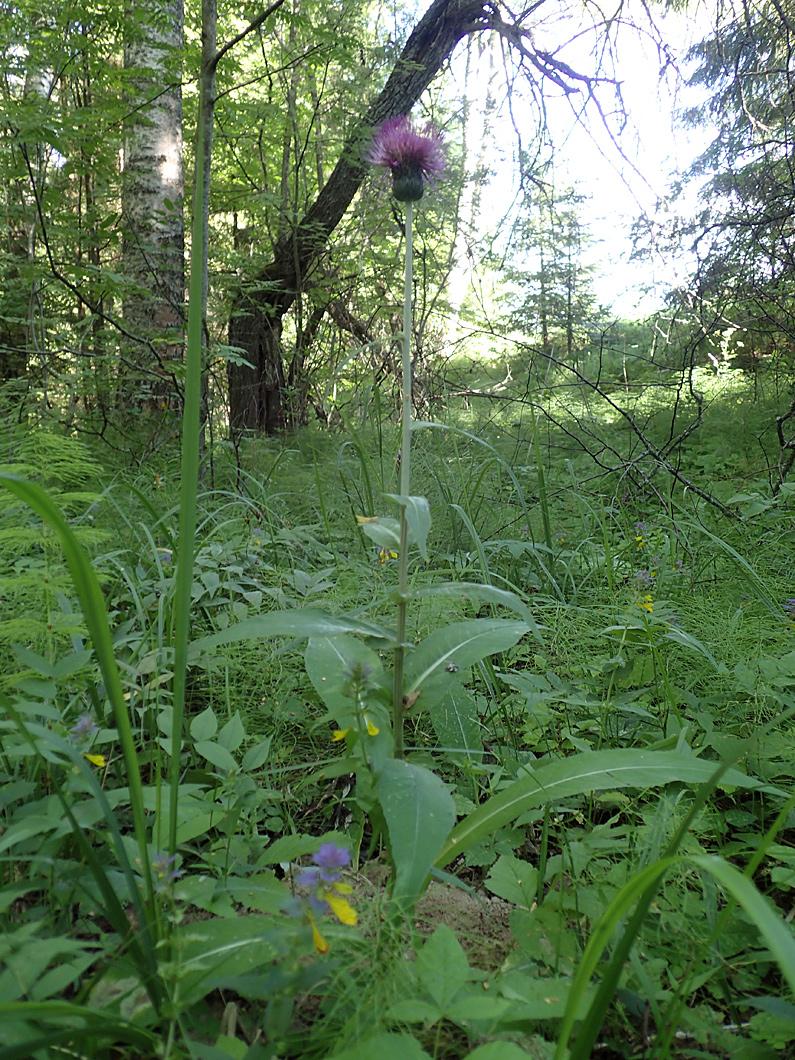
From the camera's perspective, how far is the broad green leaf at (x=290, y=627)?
806 millimetres

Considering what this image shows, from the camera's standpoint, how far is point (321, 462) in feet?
13.0

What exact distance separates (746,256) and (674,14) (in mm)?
1690

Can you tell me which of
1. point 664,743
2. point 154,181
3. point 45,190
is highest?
point 154,181

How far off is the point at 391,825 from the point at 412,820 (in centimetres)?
3

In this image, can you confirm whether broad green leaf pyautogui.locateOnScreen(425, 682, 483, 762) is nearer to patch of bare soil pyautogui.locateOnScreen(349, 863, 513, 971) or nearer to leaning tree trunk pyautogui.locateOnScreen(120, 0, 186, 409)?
patch of bare soil pyautogui.locateOnScreen(349, 863, 513, 971)

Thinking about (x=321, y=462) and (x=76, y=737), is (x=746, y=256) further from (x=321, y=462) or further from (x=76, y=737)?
Answer: (x=76, y=737)

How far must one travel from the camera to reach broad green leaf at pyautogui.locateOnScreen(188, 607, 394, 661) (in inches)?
31.7

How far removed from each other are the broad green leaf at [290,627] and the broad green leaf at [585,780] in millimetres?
309

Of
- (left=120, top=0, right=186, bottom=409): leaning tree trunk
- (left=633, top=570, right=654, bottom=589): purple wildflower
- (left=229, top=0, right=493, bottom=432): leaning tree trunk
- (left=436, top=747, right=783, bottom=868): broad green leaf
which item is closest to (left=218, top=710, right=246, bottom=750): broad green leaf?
(left=436, top=747, right=783, bottom=868): broad green leaf

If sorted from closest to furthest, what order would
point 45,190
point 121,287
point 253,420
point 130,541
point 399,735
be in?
point 399,735 < point 130,541 < point 121,287 < point 45,190 < point 253,420

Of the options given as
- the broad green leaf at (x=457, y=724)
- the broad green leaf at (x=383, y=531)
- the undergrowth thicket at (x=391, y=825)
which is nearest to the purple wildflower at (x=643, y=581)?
the undergrowth thicket at (x=391, y=825)

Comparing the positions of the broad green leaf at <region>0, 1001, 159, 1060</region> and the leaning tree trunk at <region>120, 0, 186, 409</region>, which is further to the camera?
the leaning tree trunk at <region>120, 0, 186, 409</region>

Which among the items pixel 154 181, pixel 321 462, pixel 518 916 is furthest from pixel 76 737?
pixel 154 181

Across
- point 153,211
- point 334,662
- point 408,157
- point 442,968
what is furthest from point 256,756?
point 153,211
